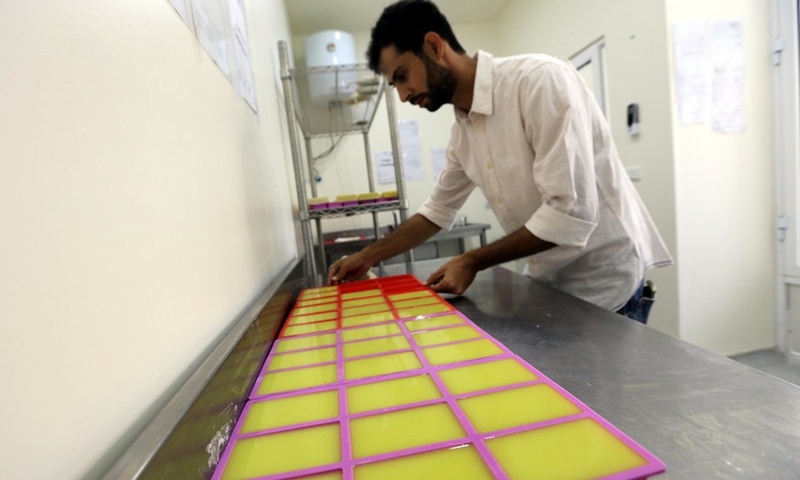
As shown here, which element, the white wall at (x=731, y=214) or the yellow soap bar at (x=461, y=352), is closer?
the yellow soap bar at (x=461, y=352)

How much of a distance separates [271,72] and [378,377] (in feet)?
4.73

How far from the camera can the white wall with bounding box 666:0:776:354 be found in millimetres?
1900

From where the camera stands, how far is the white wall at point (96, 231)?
8.7 inches

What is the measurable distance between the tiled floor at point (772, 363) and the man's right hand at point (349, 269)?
6.68 feet

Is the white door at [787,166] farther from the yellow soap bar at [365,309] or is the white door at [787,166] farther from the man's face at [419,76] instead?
the yellow soap bar at [365,309]

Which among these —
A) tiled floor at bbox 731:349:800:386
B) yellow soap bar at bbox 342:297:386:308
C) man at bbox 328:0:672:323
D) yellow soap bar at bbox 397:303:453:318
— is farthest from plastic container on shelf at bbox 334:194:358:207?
tiled floor at bbox 731:349:800:386

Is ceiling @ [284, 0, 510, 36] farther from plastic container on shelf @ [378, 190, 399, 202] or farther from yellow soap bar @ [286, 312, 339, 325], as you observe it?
yellow soap bar @ [286, 312, 339, 325]

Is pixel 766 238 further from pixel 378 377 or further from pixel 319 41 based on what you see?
pixel 319 41

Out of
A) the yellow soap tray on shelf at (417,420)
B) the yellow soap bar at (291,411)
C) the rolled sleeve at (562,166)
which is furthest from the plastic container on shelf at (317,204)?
the yellow soap bar at (291,411)

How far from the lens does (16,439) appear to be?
0.66 feet

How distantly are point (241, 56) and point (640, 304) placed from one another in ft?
4.08

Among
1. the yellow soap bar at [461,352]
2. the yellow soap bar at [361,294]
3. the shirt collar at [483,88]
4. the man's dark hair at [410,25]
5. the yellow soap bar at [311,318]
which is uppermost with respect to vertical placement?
the man's dark hair at [410,25]

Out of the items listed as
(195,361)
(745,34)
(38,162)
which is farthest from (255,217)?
(745,34)

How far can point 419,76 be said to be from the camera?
3.42ft
